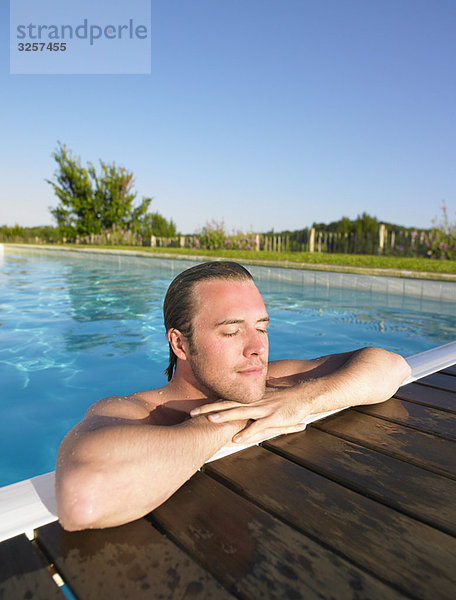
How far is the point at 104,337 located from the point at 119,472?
5.46 metres

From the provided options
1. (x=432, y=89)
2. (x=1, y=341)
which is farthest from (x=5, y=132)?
(x=432, y=89)

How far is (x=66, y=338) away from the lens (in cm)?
625

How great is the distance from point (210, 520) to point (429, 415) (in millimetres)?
1269

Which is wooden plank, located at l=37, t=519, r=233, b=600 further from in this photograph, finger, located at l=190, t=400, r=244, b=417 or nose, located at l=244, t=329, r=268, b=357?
nose, located at l=244, t=329, r=268, b=357

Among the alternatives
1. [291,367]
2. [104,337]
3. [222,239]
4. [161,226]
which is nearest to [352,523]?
[291,367]

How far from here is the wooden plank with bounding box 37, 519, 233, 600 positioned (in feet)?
2.87

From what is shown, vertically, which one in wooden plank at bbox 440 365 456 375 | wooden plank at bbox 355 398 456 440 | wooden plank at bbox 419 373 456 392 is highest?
wooden plank at bbox 440 365 456 375

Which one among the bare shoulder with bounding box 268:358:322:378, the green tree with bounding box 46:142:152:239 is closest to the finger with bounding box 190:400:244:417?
the bare shoulder with bounding box 268:358:322:378

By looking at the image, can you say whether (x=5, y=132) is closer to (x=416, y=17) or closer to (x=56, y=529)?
(x=416, y=17)

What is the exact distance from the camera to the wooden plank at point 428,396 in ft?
6.66

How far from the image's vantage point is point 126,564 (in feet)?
3.16

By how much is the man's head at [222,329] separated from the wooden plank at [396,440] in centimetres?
49

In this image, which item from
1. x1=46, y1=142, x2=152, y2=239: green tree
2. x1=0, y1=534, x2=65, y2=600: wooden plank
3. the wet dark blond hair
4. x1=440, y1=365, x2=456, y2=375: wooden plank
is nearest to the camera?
x1=0, y1=534, x2=65, y2=600: wooden plank

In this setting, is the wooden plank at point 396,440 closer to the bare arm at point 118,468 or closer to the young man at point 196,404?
the young man at point 196,404
